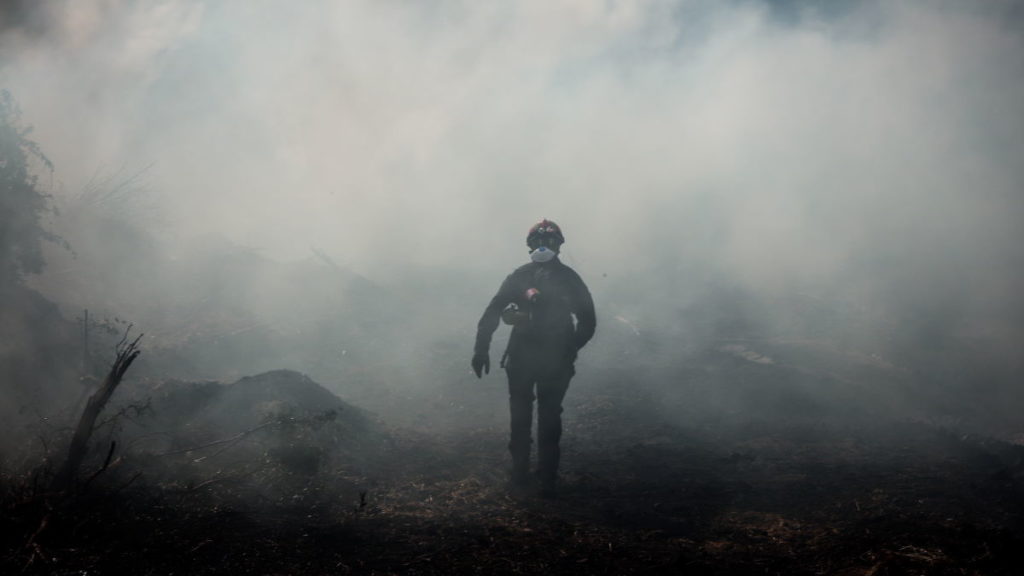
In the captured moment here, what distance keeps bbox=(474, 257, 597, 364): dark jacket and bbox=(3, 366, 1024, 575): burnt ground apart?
151 centimetres

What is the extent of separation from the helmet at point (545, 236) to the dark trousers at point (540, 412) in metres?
1.47

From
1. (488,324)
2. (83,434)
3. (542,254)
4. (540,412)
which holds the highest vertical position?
(542,254)

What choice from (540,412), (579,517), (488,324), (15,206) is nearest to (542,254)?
(488,324)

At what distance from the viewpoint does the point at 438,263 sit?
24.8m

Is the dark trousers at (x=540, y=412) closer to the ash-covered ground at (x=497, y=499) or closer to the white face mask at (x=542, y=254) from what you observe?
the ash-covered ground at (x=497, y=499)

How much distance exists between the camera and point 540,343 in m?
5.67

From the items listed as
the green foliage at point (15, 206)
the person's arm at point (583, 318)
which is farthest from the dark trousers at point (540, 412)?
the green foliage at point (15, 206)

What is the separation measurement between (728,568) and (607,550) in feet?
2.75

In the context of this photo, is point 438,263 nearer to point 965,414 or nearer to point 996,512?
point 965,414

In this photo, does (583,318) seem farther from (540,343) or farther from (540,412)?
(540,412)

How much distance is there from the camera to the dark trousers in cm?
543

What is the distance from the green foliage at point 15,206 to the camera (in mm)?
9273

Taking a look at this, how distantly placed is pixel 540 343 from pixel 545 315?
328mm

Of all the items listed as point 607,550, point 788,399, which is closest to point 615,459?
point 607,550
